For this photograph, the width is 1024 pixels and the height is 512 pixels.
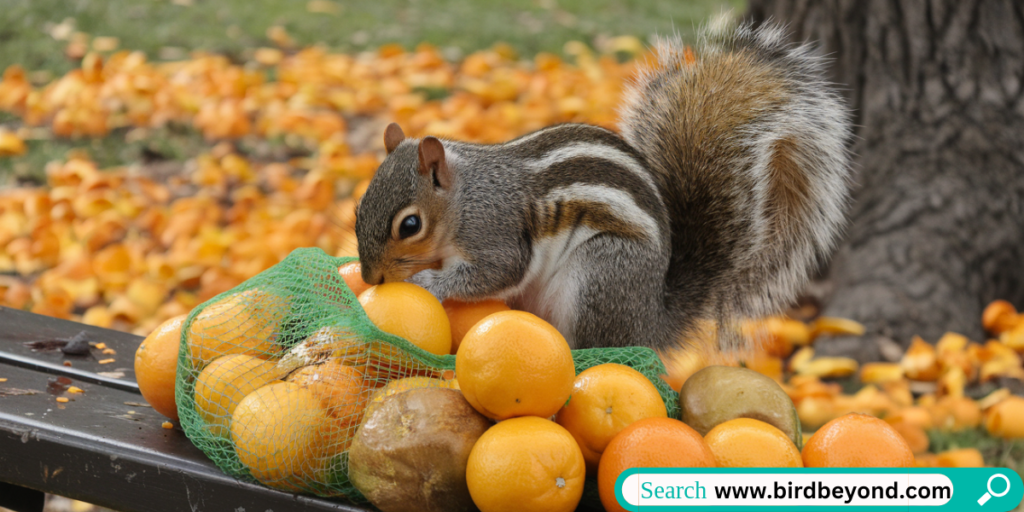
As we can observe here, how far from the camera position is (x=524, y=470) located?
1082mm

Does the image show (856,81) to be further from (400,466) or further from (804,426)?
(400,466)

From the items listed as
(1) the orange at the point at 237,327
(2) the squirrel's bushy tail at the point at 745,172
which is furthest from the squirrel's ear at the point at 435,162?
(2) the squirrel's bushy tail at the point at 745,172

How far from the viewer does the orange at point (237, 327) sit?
4.57ft

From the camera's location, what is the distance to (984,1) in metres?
2.82

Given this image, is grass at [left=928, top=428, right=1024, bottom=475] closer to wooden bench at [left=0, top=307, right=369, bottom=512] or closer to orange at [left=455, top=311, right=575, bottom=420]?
orange at [left=455, top=311, right=575, bottom=420]

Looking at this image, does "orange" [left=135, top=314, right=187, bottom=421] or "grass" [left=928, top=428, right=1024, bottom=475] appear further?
"grass" [left=928, top=428, right=1024, bottom=475]

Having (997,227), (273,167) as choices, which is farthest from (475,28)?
(997,227)

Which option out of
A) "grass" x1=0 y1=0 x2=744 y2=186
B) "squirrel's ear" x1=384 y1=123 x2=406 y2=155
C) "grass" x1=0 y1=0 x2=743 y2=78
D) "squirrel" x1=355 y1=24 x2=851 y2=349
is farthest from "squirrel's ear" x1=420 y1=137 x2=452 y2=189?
"grass" x1=0 y1=0 x2=743 y2=78

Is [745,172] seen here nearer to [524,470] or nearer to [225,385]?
[524,470]

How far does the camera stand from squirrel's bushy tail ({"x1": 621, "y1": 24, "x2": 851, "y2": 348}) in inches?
70.4

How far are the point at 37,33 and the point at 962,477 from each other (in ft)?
16.4

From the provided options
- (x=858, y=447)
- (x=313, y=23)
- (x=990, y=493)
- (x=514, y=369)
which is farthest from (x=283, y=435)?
(x=313, y=23)

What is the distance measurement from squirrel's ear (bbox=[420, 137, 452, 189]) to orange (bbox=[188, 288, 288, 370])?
1.22ft

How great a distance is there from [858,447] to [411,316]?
0.68 metres
